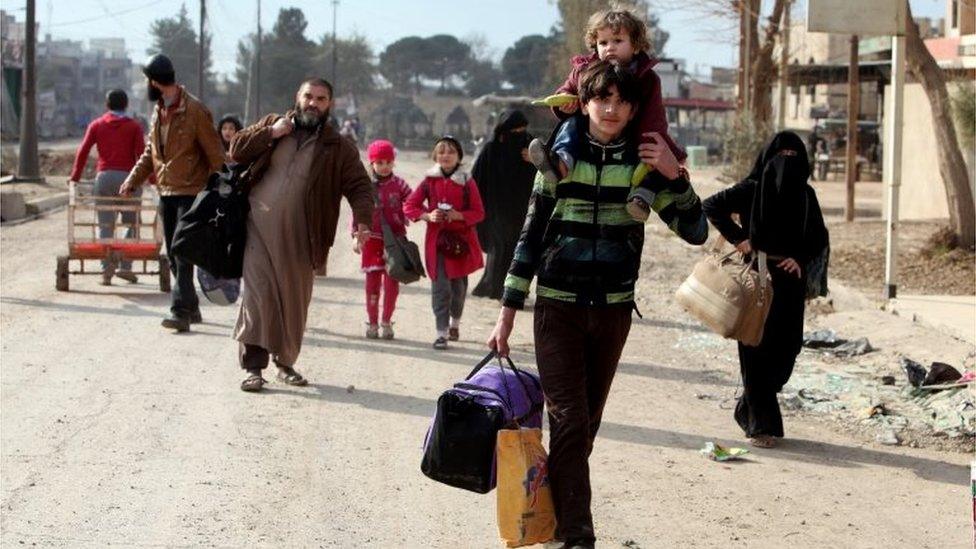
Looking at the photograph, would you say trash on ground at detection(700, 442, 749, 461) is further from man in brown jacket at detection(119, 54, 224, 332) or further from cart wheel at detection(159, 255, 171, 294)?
cart wheel at detection(159, 255, 171, 294)

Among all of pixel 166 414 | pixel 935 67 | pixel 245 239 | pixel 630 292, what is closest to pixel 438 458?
pixel 630 292

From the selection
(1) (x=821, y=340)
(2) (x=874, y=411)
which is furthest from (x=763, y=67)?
(2) (x=874, y=411)

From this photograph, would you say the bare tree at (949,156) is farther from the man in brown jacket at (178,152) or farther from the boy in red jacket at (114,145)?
the man in brown jacket at (178,152)

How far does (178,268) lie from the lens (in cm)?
1198

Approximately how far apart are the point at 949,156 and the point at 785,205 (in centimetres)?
995

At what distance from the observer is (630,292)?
225 inches

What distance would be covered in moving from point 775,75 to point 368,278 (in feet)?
69.9

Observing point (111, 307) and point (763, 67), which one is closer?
point (111, 307)

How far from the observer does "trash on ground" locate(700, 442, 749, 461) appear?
8117 millimetres

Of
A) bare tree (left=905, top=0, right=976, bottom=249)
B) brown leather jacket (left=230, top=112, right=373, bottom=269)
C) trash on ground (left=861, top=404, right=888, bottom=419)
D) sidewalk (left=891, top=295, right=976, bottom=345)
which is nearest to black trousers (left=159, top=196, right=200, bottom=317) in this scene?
brown leather jacket (left=230, top=112, right=373, bottom=269)

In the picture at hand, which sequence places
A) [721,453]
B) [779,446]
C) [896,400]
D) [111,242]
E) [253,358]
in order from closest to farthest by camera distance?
Result: [721,453]
[779,446]
[253,358]
[896,400]
[111,242]

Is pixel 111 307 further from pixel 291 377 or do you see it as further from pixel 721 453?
pixel 721 453

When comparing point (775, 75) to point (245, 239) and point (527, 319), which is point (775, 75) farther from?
point (245, 239)

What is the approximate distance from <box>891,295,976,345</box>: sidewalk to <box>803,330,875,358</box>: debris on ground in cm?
67
